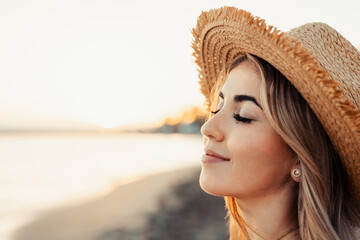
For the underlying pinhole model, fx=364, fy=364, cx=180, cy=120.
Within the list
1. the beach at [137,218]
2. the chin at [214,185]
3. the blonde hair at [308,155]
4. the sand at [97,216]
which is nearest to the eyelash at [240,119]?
the blonde hair at [308,155]

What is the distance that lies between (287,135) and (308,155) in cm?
14

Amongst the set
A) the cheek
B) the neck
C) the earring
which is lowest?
the neck

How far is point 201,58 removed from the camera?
2.49m

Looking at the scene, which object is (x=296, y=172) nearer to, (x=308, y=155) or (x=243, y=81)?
(x=308, y=155)

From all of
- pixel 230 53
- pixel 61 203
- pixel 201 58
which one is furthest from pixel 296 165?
pixel 61 203

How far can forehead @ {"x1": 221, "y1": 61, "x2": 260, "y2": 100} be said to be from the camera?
73.6 inches

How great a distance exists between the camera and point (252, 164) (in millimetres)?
1782

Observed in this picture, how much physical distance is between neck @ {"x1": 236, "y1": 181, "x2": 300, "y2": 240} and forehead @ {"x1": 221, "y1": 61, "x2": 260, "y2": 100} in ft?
1.74

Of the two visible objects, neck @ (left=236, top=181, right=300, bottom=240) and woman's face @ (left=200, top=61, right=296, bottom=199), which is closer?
woman's face @ (left=200, top=61, right=296, bottom=199)

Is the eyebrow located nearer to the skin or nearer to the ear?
the skin

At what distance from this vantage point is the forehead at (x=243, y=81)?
187 centimetres

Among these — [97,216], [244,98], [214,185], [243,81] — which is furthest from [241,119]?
[97,216]

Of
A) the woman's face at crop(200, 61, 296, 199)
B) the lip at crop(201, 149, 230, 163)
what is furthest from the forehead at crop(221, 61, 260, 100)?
the lip at crop(201, 149, 230, 163)

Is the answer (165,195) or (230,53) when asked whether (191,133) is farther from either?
(230,53)
